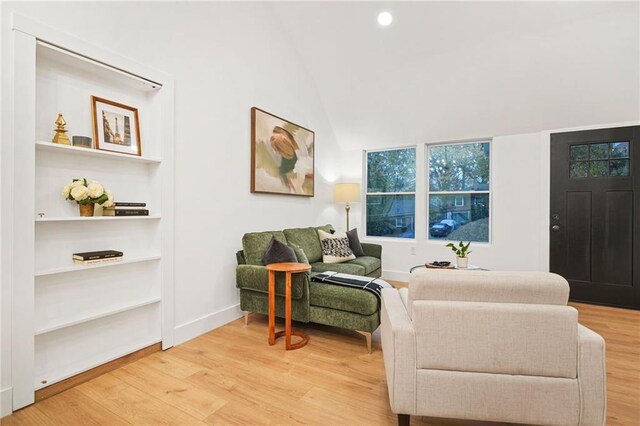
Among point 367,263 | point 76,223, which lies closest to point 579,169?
point 367,263

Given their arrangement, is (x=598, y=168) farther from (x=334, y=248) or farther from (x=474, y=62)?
(x=334, y=248)

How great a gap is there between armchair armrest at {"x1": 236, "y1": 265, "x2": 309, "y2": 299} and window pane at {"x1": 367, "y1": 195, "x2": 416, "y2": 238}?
2.83m

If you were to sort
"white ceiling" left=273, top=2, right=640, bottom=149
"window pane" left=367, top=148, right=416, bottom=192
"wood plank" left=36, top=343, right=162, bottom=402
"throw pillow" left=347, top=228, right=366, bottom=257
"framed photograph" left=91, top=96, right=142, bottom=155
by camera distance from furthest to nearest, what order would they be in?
"window pane" left=367, top=148, right=416, bottom=192 < "throw pillow" left=347, top=228, right=366, bottom=257 < "white ceiling" left=273, top=2, right=640, bottom=149 < "framed photograph" left=91, top=96, right=142, bottom=155 < "wood plank" left=36, top=343, right=162, bottom=402

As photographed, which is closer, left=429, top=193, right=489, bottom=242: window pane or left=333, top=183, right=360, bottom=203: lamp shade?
left=429, top=193, right=489, bottom=242: window pane

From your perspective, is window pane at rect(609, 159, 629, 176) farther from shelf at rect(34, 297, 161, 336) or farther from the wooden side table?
shelf at rect(34, 297, 161, 336)

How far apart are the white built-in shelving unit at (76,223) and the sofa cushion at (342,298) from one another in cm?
121

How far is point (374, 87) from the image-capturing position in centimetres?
449

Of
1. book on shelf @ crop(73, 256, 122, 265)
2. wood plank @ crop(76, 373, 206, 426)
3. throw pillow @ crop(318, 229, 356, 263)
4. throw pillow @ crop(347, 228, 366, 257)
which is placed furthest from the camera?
throw pillow @ crop(347, 228, 366, 257)

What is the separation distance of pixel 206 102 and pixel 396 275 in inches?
145

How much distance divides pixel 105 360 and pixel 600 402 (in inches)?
114

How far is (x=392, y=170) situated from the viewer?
5332 mm

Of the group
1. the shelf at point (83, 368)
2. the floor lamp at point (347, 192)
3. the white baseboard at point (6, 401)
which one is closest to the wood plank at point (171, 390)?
the shelf at point (83, 368)

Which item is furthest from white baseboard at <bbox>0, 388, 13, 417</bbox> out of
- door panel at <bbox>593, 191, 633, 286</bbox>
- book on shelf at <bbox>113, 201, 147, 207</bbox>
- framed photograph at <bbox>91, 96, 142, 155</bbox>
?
door panel at <bbox>593, 191, 633, 286</bbox>

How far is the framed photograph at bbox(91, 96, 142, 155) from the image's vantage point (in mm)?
2211
